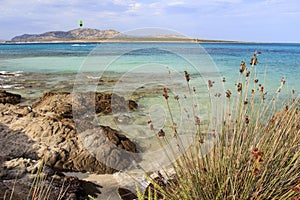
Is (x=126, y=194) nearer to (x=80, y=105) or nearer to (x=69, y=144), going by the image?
(x=69, y=144)


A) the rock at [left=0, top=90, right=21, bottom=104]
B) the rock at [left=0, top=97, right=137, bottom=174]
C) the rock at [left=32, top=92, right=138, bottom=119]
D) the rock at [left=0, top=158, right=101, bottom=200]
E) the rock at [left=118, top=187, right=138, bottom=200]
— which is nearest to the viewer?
the rock at [left=0, top=158, right=101, bottom=200]

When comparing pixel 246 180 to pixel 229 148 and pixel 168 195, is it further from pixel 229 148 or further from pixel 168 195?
pixel 168 195

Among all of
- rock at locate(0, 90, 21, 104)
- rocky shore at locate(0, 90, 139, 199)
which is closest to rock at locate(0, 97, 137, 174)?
rocky shore at locate(0, 90, 139, 199)

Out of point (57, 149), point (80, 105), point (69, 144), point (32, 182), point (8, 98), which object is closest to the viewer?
point (32, 182)

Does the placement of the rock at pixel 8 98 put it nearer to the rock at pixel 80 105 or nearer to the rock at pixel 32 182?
the rock at pixel 80 105

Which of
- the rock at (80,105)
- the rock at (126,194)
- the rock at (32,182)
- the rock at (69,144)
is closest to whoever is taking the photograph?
the rock at (32,182)

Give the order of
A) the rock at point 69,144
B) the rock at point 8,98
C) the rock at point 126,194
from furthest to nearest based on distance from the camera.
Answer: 1. the rock at point 8,98
2. the rock at point 69,144
3. the rock at point 126,194

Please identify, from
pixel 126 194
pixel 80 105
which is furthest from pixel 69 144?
pixel 80 105

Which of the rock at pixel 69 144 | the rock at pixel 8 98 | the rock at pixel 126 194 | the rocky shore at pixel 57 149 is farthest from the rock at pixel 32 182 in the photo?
the rock at pixel 8 98

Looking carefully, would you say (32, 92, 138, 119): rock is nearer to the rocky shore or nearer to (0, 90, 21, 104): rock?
the rocky shore

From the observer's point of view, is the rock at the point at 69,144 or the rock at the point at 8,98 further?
the rock at the point at 8,98

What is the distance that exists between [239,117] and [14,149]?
373 cm

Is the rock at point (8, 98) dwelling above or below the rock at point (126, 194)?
above

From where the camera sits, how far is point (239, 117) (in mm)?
2830
